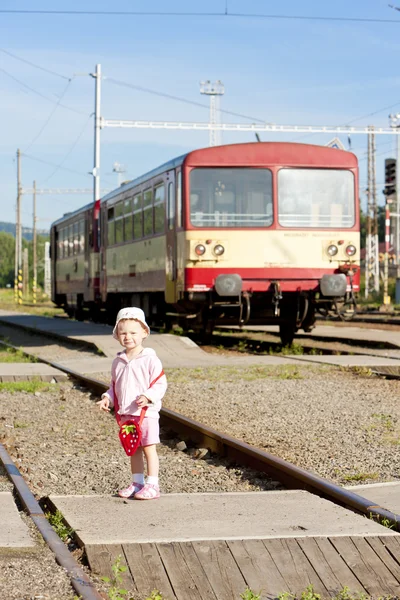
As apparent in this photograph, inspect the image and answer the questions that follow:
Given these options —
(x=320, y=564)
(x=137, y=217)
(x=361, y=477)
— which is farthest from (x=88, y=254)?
(x=320, y=564)

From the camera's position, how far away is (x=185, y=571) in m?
4.06

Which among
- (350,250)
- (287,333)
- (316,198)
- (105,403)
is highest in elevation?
(316,198)

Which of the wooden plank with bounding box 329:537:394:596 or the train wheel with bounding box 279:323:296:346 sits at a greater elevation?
the train wheel with bounding box 279:323:296:346

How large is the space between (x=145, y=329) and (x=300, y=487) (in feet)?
4.17

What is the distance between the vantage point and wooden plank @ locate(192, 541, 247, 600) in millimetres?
3943

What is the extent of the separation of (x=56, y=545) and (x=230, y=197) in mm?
12601

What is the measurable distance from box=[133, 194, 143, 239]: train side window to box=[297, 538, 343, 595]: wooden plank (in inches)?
625

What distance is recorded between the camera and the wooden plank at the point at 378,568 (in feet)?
13.1


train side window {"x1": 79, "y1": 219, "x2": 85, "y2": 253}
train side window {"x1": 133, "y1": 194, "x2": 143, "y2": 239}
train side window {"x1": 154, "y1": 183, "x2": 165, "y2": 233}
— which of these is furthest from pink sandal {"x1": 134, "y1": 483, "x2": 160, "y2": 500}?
train side window {"x1": 79, "y1": 219, "x2": 85, "y2": 253}

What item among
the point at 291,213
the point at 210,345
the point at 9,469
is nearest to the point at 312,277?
the point at 291,213

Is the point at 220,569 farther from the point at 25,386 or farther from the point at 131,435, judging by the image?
the point at 25,386

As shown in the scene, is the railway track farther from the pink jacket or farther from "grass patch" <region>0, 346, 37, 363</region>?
"grass patch" <region>0, 346, 37, 363</region>

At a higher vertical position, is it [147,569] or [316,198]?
[316,198]

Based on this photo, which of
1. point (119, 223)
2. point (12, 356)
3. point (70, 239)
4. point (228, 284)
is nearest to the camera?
point (228, 284)
